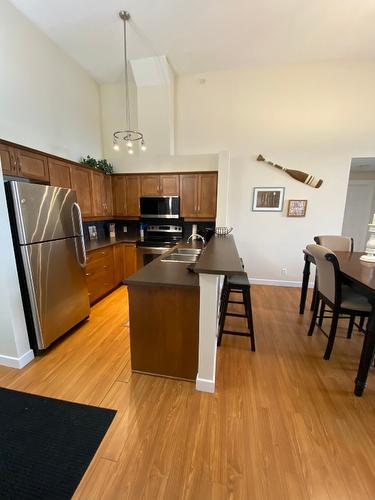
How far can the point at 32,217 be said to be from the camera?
1.94 meters

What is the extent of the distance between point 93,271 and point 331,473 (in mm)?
3087

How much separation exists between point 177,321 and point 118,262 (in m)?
2.45

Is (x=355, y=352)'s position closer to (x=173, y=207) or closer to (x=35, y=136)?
(x=173, y=207)

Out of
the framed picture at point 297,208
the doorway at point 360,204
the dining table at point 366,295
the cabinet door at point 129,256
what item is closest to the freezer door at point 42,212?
the cabinet door at point 129,256

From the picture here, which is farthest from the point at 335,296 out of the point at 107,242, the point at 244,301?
the point at 107,242

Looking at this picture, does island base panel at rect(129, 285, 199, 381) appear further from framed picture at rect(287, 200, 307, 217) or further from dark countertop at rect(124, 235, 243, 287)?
framed picture at rect(287, 200, 307, 217)

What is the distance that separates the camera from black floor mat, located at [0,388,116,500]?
44.6 inches

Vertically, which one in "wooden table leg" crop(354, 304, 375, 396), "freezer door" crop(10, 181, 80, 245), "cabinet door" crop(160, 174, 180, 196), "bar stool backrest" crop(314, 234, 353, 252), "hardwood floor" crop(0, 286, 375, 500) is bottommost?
"hardwood floor" crop(0, 286, 375, 500)

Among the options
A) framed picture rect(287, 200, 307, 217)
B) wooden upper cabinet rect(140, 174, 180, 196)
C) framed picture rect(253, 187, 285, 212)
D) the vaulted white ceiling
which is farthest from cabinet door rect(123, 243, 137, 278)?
the vaulted white ceiling

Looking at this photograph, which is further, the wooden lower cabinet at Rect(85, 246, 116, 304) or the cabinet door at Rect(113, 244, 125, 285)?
the cabinet door at Rect(113, 244, 125, 285)

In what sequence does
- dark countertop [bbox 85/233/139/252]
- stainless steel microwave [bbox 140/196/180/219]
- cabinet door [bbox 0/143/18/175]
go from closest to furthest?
cabinet door [bbox 0/143/18/175] → dark countertop [bbox 85/233/139/252] → stainless steel microwave [bbox 140/196/180/219]

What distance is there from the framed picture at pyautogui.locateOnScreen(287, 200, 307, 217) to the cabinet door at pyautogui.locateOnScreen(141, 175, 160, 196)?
8.04ft

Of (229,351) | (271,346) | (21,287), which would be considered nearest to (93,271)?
(21,287)

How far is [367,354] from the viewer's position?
Answer: 5.36 ft
